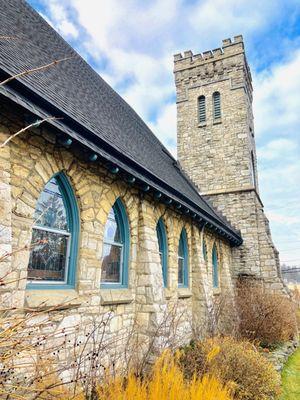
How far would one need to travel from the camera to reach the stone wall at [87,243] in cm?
411

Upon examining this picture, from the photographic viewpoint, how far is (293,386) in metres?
7.19

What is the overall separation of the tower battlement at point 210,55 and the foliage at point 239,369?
17565mm

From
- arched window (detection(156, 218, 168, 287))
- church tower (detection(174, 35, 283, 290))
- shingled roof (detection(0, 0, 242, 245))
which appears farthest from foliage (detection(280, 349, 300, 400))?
church tower (detection(174, 35, 283, 290))

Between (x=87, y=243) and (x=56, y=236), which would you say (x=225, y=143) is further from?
(x=56, y=236)

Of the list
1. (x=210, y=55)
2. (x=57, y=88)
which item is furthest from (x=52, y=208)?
(x=210, y=55)

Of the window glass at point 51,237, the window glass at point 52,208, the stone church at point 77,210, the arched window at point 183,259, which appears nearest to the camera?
the stone church at point 77,210

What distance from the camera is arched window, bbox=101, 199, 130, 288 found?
640 cm

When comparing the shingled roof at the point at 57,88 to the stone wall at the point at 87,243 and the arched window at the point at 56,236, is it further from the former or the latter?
the arched window at the point at 56,236

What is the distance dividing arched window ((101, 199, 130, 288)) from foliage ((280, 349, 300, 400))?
4232 mm

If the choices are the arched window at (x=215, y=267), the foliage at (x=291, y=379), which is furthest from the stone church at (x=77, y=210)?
the foliage at (x=291, y=379)

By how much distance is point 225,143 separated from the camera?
17.8 meters

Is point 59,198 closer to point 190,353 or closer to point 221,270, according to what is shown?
point 190,353

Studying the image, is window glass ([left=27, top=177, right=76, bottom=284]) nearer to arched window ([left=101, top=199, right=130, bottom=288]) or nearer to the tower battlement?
arched window ([left=101, top=199, right=130, bottom=288])

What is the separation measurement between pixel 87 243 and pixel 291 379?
641 centimetres
